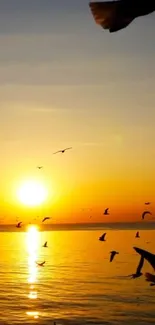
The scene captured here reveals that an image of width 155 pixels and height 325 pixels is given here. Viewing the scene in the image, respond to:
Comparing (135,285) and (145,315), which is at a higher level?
(135,285)

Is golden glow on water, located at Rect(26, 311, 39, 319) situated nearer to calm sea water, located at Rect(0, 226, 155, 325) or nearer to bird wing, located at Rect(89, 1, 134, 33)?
calm sea water, located at Rect(0, 226, 155, 325)

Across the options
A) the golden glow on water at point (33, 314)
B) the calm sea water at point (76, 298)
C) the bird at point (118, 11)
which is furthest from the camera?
the golden glow on water at point (33, 314)

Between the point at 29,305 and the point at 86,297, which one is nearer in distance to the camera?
the point at 29,305

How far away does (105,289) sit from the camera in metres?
48.2

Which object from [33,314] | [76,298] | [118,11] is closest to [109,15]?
[118,11]

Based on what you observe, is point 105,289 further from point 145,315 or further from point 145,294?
point 145,315

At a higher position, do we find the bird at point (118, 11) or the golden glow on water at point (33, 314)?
the golden glow on water at point (33, 314)

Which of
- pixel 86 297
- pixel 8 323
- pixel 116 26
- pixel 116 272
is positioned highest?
pixel 116 272

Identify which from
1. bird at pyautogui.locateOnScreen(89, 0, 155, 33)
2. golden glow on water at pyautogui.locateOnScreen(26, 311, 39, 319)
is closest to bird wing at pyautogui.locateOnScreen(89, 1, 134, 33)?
bird at pyautogui.locateOnScreen(89, 0, 155, 33)

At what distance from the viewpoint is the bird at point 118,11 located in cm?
301

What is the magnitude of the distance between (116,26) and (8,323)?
31.3 meters

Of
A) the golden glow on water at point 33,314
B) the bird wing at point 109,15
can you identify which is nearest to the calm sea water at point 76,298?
the golden glow on water at point 33,314

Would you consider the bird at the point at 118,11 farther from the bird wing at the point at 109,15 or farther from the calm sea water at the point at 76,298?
the calm sea water at the point at 76,298

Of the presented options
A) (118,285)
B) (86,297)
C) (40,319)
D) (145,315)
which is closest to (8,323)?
(40,319)
